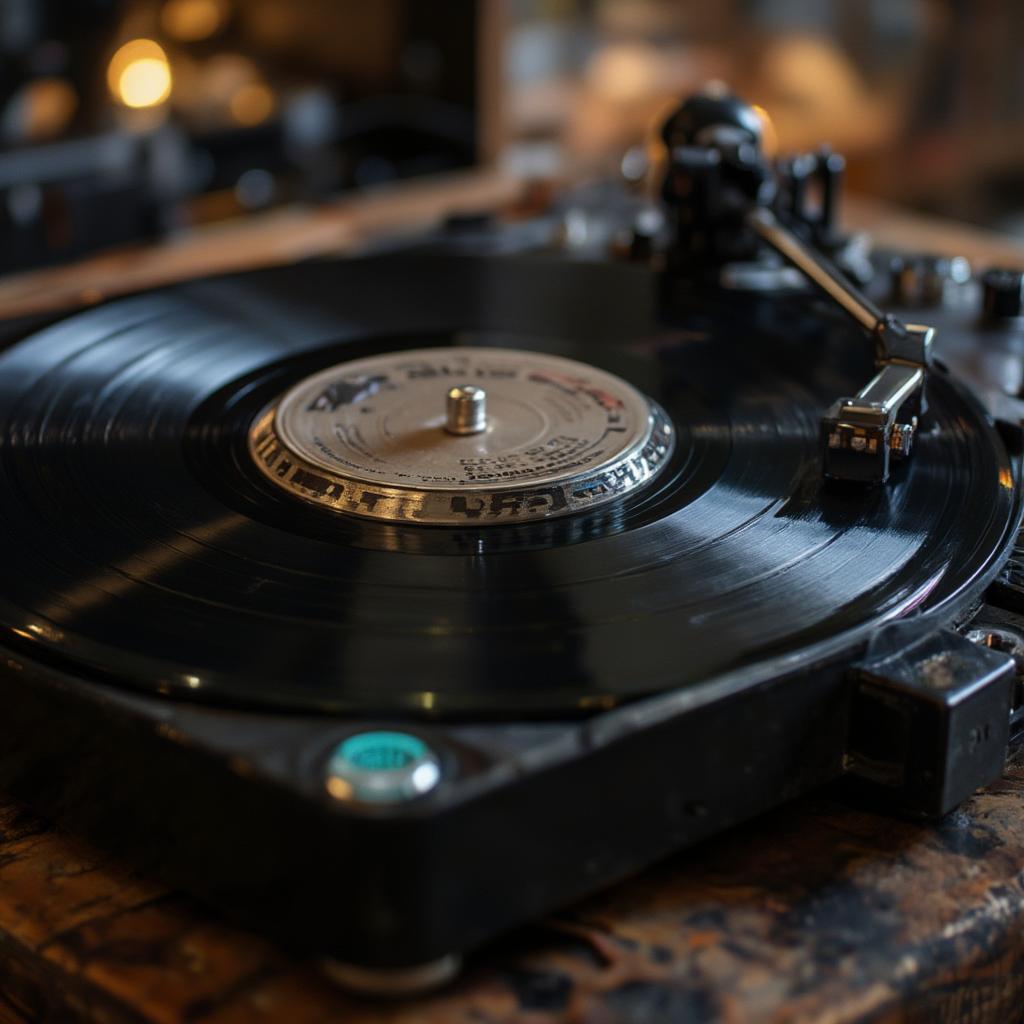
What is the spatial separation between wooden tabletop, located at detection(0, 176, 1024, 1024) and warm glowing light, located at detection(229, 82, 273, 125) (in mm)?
1513

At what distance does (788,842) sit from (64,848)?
0.38m

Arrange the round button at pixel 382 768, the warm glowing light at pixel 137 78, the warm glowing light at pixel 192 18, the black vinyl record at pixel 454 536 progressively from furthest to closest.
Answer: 1. the warm glowing light at pixel 192 18
2. the warm glowing light at pixel 137 78
3. the black vinyl record at pixel 454 536
4. the round button at pixel 382 768

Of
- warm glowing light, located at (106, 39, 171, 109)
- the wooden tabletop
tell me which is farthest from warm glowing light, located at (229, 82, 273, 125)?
the wooden tabletop

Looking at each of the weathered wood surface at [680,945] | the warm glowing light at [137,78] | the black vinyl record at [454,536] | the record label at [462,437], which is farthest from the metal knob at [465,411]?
the warm glowing light at [137,78]

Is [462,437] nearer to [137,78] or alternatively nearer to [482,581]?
[482,581]

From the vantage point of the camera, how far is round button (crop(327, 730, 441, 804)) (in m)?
0.65

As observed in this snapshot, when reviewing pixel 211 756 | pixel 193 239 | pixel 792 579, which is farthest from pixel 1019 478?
pixel 193 239

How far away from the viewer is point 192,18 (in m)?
2.19

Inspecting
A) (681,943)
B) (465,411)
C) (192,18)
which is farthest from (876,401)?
(192,18)

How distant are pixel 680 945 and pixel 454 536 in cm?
28

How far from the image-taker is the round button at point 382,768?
0.65m

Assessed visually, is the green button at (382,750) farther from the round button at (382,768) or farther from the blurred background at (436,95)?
the blurred background at (436,95)

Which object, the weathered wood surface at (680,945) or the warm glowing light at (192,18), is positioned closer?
the weathered wood surface at (680,945)

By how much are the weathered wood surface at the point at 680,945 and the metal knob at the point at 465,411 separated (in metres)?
0.35
